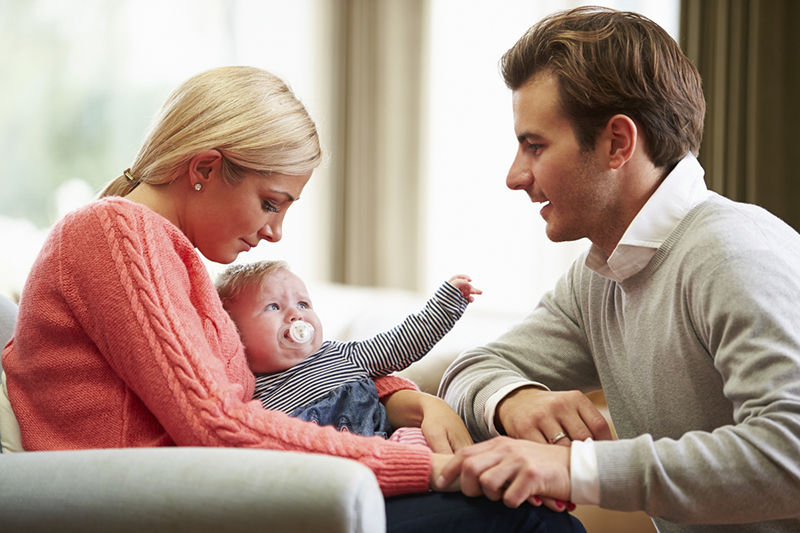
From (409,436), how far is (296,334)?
298 mm

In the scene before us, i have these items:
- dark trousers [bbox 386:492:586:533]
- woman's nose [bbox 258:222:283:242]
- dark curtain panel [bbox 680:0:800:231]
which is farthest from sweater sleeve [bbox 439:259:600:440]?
dark curtain panel [bbox 680:0:800:231]

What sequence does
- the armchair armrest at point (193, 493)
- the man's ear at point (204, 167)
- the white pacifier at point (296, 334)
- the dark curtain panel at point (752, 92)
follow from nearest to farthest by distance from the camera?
the armchair armrest at point (193, 493) → the man's ear at point (204, 167) → the white pacifier at point (296, 334) → the dark curtain panel at point (752, 92)

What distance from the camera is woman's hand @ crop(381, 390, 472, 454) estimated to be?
118 centimetres

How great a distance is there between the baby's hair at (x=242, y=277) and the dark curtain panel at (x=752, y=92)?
6.36 feet

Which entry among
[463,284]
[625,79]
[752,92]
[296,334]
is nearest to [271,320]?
[296,334]

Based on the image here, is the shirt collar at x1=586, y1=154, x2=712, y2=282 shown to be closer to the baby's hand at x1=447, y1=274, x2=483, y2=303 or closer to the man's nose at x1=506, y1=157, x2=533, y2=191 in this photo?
the man's nose at x1=506, y1=157, x2=533, y2=191

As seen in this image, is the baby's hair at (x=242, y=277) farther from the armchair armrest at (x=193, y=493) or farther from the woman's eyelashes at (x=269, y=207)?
the armchair armrest at (x=193, y=493)

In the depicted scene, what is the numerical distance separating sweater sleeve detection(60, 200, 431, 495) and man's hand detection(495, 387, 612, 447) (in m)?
0.23

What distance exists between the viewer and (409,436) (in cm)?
122

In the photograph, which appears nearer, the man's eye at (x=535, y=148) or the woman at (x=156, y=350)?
the woman at (x=156, y=350)

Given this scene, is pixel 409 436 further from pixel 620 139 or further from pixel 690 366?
pixel 620 139

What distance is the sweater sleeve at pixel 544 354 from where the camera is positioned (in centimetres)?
136

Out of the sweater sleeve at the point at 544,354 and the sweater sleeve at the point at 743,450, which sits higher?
the sweater sleeve at the point at 743,450

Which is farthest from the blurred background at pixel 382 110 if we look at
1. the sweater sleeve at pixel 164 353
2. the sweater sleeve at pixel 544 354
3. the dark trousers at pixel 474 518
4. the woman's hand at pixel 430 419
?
the dark trousers at pixel 474 518
